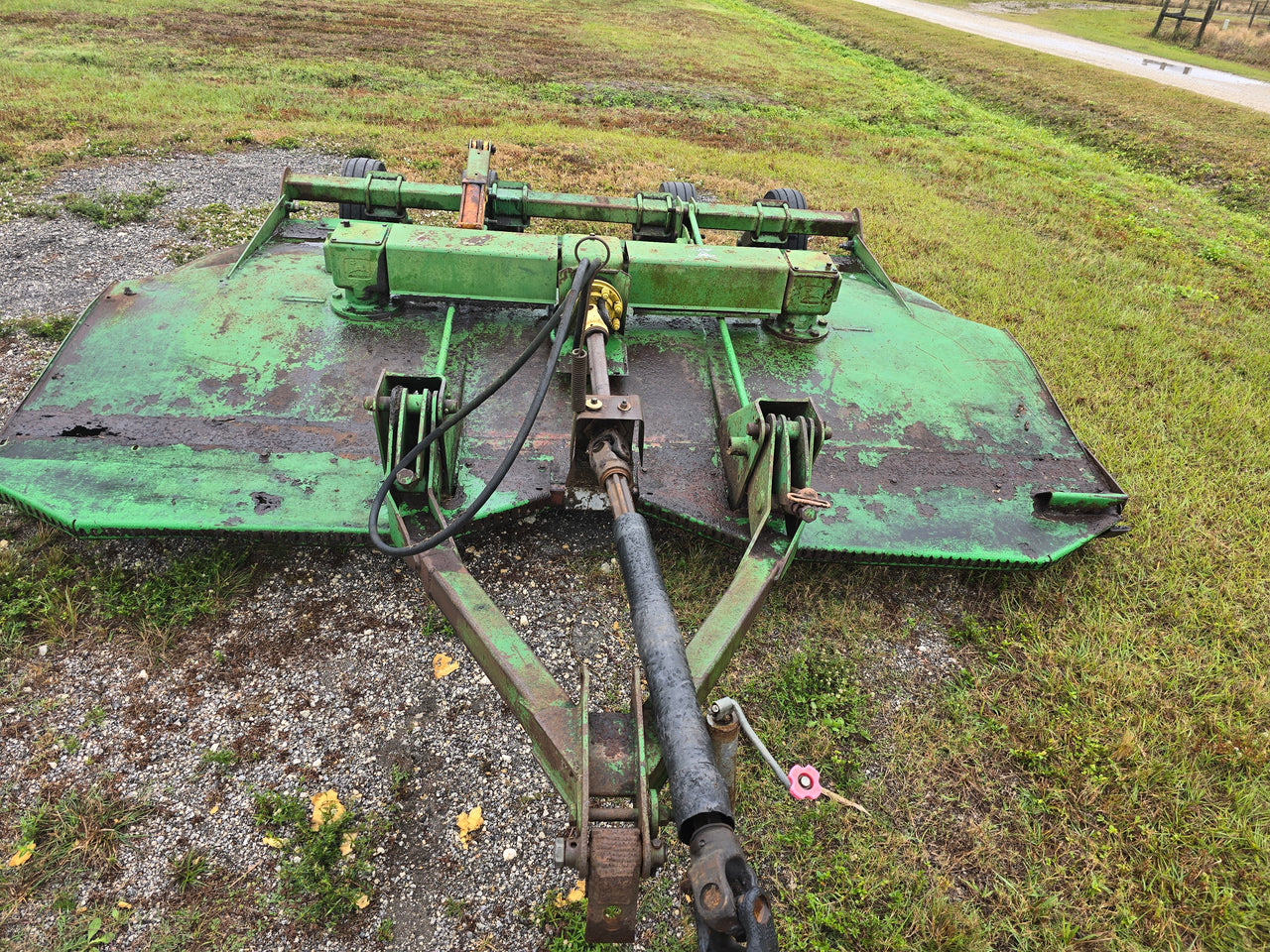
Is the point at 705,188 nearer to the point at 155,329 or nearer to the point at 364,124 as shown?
the point at 364,124

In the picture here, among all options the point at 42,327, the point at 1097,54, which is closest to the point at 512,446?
the point at 42,327

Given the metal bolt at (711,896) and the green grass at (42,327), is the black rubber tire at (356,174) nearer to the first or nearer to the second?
the green grass at (42,327)

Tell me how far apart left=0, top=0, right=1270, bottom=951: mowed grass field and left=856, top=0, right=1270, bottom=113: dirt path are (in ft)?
5.52

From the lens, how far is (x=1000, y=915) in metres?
2.47

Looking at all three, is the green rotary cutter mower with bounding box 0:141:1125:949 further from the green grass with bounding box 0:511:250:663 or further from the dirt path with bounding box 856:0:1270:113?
the dirt path with bounding box 856:0:1270:113

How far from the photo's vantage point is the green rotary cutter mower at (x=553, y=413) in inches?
106

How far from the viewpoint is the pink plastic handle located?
2.65m

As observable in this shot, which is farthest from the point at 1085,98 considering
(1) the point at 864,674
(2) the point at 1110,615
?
(1) the point at 864,674

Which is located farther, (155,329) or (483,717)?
(155,329)

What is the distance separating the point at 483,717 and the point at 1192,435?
486 cm

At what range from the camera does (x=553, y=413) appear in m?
3.59

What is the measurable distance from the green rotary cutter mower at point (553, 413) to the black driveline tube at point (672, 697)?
0.05 ft

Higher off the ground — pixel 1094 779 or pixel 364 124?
pixel 364 124

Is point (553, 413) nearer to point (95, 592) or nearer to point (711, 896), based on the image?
point (95, 592)
